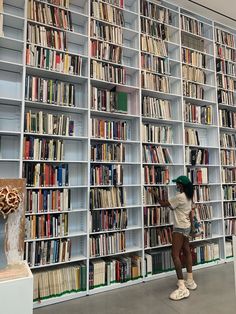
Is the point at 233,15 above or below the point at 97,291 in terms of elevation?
above

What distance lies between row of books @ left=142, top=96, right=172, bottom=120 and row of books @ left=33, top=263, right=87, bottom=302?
227 centimetres

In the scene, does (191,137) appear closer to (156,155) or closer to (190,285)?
(156,155)

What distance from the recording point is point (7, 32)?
10.2 feet

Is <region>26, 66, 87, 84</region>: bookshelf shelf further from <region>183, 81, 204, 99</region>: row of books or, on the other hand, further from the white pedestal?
the white pedestal

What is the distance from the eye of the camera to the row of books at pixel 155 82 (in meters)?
3.72

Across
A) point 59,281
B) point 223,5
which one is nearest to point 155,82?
point 223,5

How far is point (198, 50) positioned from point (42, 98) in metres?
2.90

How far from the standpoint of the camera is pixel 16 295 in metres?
1.58

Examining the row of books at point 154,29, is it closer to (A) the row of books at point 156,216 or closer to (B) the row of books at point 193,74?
(B) the row of books at point 193,74

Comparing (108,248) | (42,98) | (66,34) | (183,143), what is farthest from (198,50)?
(108,248)

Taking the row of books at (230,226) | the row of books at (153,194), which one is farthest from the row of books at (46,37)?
the row of books at (230,226)

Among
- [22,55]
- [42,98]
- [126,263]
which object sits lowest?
[126,263]

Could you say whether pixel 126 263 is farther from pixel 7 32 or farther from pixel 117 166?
pixel 7 32

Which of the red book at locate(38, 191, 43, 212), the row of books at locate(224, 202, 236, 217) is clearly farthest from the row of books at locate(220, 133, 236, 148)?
the red book at locate(38, 191, 43, 212)
